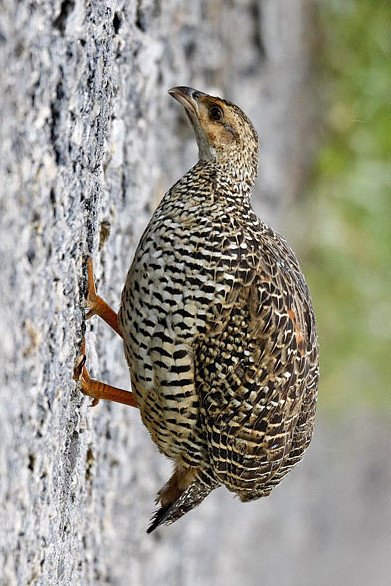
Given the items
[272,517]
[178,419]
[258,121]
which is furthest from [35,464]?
[272,517]

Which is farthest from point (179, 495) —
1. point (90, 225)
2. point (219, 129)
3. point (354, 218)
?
point (354, 218)

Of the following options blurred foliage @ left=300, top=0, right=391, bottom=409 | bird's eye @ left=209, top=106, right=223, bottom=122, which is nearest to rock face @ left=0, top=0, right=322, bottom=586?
bird's eye @ left=209, top=106, right=223, bottom=122

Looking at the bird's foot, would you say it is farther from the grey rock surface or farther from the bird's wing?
the bird's wing

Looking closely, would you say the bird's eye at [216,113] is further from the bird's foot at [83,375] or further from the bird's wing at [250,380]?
the bird's foot at [83,375]

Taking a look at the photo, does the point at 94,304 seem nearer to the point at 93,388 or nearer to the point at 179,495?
the point at 93,388

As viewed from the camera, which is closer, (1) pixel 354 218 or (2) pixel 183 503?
(2) pixel 183 503
